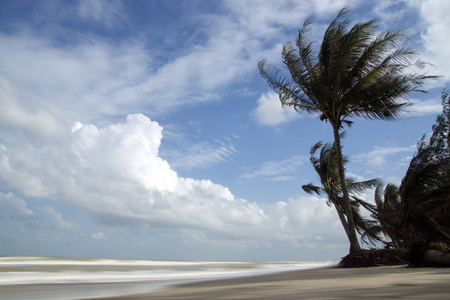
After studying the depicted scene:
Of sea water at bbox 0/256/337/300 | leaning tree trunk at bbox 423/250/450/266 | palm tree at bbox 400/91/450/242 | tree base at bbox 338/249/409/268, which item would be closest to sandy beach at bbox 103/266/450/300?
sea water at bbox 0/256/337/300

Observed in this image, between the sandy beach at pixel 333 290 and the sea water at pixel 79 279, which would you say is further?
the sea water at pixel 79 279

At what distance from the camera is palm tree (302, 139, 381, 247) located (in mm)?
13602

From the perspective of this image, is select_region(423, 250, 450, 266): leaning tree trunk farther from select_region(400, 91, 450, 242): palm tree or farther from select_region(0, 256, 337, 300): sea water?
select_region(400, 91, 450, 242): palm tree

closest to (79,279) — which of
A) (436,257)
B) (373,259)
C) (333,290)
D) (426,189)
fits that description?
(333,290)

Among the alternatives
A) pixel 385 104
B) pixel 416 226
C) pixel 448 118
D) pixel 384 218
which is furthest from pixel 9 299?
pixel 448 118

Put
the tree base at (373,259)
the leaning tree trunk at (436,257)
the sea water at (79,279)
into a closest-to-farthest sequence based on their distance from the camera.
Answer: the sea water at (79,279), the leaning tree trunk at (436,257), the tree base at (373,259)

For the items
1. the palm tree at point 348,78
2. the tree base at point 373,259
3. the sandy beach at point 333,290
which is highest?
the palm tree at point 348,78

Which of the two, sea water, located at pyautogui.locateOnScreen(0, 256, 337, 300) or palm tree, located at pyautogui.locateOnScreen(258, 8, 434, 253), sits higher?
palm tree, located at pyautogui.locateOnScreen(258, 8, 434, 253)

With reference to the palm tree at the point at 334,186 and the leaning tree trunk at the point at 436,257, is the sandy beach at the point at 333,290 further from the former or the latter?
the palm tree at the point at 334,186

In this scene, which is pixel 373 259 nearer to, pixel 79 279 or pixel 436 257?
pixel 436 257

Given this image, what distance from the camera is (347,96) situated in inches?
418

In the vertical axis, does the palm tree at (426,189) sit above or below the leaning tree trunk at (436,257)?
above

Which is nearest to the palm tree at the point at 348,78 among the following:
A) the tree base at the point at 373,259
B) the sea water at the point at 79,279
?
the tree base at the point at 373,259

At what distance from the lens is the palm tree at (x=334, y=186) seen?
13.6 meters
